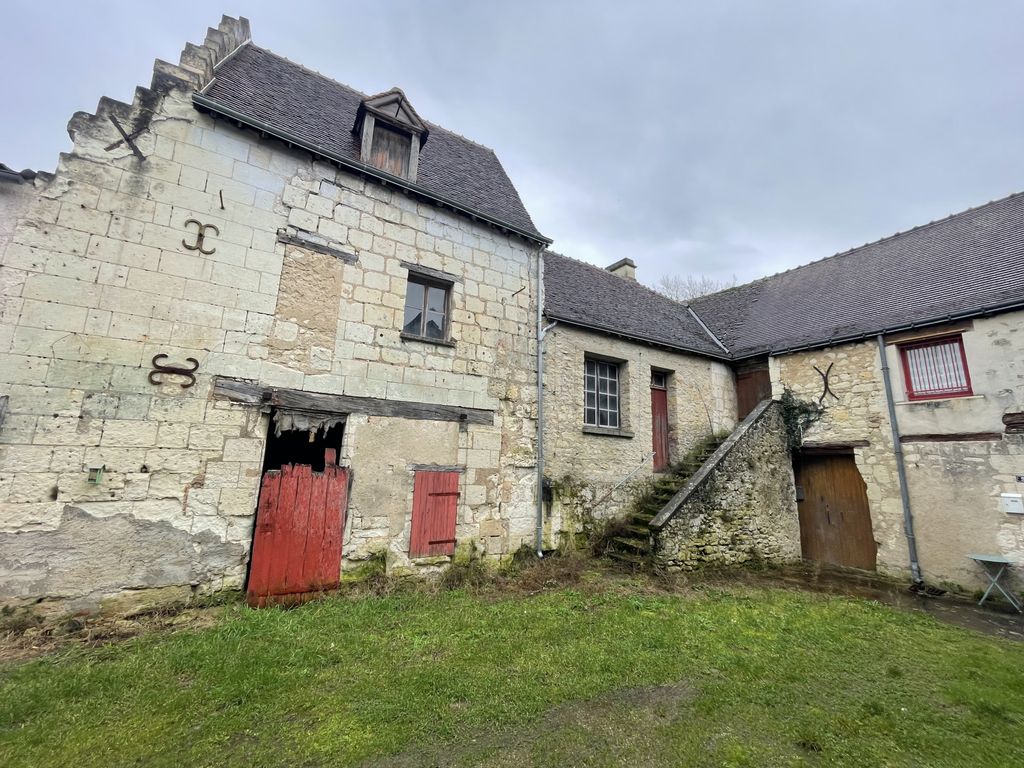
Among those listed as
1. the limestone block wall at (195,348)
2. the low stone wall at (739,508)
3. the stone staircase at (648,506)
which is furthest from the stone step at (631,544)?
the limestone block wall at (195,348)

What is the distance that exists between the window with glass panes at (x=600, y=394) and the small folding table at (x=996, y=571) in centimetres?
572

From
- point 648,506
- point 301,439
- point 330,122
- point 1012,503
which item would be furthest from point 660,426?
point 330,122

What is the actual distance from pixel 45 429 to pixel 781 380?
1177 centimetres

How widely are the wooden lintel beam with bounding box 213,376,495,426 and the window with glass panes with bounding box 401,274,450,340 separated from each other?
110cm

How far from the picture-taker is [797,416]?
30.2 feet

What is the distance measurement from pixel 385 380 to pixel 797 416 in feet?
27.5

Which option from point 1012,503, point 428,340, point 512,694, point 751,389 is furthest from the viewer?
point 751,389

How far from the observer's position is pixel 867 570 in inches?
314

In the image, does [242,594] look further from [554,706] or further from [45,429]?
[554,706]

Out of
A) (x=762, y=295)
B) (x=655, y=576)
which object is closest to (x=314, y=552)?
(x=655, y=576)

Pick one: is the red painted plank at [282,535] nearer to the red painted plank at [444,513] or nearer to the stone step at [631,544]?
the red painted plank at [444,513]

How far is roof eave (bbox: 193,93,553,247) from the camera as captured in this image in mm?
5382

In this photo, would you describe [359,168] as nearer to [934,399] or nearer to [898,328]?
[898,328]

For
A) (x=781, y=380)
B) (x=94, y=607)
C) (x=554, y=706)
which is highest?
(x=781, y=380)
